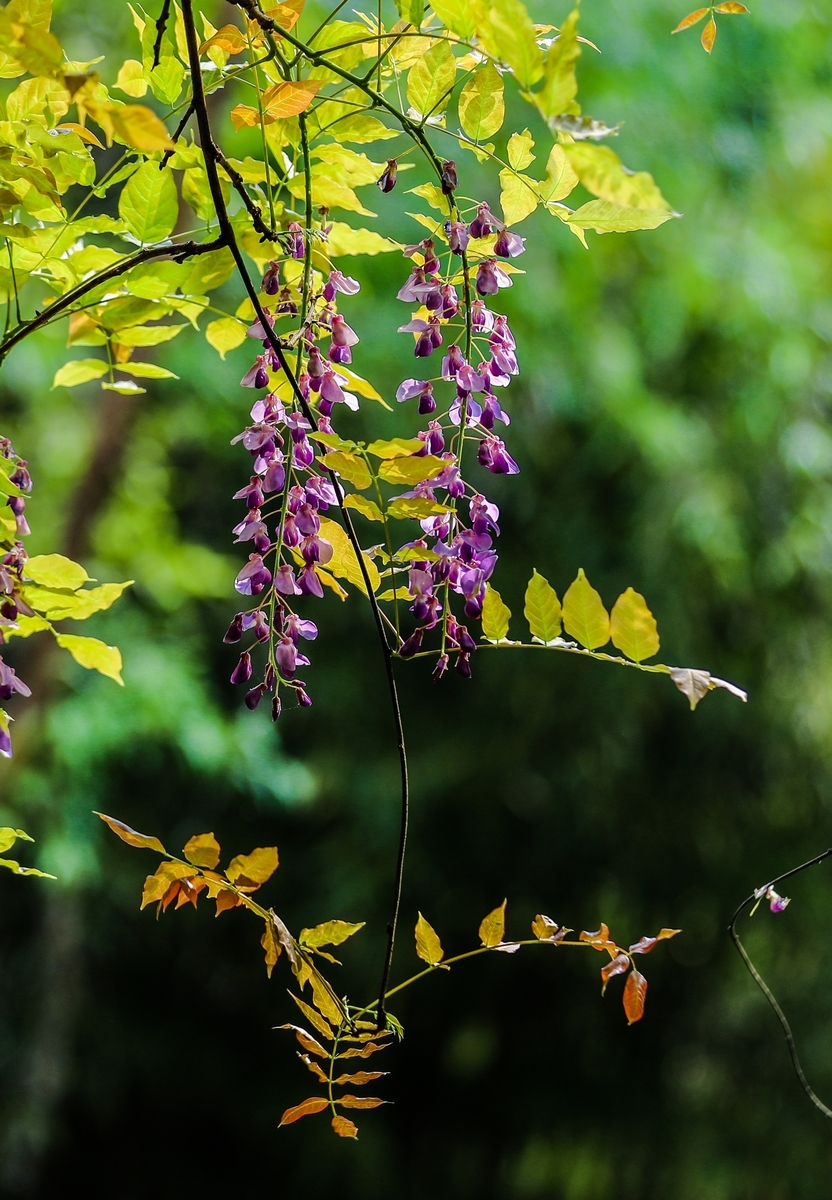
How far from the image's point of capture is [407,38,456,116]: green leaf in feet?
1.32

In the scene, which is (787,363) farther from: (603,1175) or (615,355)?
(603,1175)

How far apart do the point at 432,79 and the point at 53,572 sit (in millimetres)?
246

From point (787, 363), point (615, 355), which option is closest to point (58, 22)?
point (615, 355)

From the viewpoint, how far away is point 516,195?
0.42 m

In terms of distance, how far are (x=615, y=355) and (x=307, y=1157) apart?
2.26 metres

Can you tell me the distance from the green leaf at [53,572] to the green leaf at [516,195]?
225 millimetres

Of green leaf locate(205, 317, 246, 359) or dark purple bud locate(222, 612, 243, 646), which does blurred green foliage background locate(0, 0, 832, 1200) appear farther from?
dark purple bud locate(222, 612, 243, 646)

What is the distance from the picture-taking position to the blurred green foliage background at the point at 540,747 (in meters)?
2.28

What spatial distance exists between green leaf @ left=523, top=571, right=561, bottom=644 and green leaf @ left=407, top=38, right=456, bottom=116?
6.8 inches

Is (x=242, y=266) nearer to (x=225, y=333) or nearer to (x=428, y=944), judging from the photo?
(x=225, y=333)

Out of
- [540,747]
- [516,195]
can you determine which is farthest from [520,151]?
[540,747]

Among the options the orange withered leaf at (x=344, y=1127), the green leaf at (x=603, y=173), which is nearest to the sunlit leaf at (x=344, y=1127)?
the orange withered leaf at (x=344, y=1127)

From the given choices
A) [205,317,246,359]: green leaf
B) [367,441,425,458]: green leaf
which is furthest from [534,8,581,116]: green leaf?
[205,317,246,359]: green leaf

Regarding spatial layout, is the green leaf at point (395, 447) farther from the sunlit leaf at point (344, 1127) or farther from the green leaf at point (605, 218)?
the sunlit leaf at point (344, 1127)
